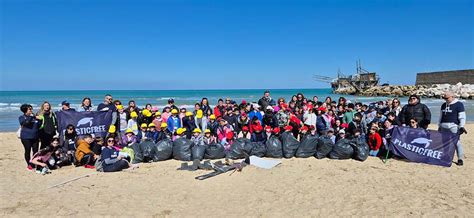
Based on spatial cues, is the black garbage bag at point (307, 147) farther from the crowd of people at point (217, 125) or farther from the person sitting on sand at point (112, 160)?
the person sitting on sand at point (112, 160)

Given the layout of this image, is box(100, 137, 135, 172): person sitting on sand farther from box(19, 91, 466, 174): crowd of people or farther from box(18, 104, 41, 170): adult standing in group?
box(18, 104, 41, 170): adult standing in group

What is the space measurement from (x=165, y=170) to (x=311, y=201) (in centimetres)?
284

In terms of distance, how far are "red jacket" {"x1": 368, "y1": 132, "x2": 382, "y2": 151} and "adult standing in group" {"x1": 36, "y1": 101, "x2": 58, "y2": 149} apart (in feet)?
21.8

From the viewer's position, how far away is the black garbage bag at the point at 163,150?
6312mm

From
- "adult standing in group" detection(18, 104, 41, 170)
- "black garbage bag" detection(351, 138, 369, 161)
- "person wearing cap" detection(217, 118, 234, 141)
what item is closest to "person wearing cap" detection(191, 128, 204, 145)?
"person wearing cap" detection(217, 118, 234, 141)

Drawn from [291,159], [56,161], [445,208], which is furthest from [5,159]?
[445,208]

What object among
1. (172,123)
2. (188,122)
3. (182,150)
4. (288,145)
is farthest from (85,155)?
(288,145)

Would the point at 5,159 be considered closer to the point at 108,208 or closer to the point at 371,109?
the point at 108,208

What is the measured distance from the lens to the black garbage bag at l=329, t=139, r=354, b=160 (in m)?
6.32

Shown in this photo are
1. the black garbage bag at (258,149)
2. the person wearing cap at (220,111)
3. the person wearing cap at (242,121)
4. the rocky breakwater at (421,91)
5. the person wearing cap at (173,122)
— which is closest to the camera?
the black garbage bag at (258,149)

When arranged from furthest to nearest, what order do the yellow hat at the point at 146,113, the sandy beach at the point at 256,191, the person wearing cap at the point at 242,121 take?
the yellow hat at the point at 146,113 → the person wearing cap at the point at 242,121 → the sandy beach at the point at 256,191

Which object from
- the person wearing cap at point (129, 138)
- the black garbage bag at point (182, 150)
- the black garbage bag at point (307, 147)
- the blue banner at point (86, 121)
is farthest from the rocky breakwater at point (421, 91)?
the blue banner at point (86, 121)

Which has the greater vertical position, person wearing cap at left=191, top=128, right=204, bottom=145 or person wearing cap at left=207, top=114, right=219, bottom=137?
person wearing cap at left=207, top=114, right=219, bottom=137

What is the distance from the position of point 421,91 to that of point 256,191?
38.9m
